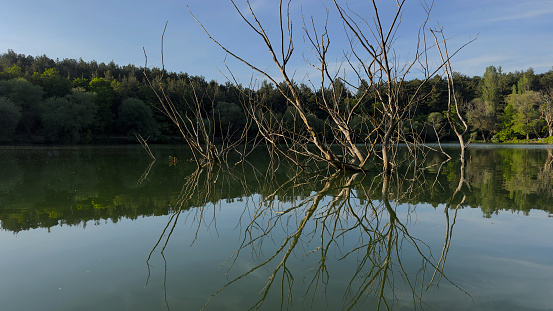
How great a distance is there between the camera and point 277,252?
246 cm

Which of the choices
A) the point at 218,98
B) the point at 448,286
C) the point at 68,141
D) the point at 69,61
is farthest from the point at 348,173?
the point at 69,61

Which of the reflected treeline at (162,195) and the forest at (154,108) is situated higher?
the forest at (154,108)

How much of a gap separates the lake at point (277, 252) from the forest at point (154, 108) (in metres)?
17.1

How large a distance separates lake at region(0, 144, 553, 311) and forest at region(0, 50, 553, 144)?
17140mm

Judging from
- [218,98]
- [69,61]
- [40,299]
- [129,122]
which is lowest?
[40,299]

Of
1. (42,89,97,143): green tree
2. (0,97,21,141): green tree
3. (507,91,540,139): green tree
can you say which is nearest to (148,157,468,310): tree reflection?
(0,97,21,141): green tree

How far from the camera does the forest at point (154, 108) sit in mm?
30766

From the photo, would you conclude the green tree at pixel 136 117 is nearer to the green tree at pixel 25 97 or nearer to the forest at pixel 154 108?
the forest at pixel 154 108

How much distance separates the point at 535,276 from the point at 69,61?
75.7 meters

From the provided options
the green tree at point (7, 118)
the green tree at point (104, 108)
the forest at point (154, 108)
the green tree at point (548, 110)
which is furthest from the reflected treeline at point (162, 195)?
the green tree at point (548, 110)

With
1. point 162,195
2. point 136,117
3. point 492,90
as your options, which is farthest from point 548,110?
point 162,195

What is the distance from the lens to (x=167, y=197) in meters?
4.88

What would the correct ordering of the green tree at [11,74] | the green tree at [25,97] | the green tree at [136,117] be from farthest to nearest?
the green tree at [136,117] → the green tree at [11,74] → the green tree at [25,97]

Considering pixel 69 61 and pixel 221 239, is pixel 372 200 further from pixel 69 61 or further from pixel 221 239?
pixel 69 61
